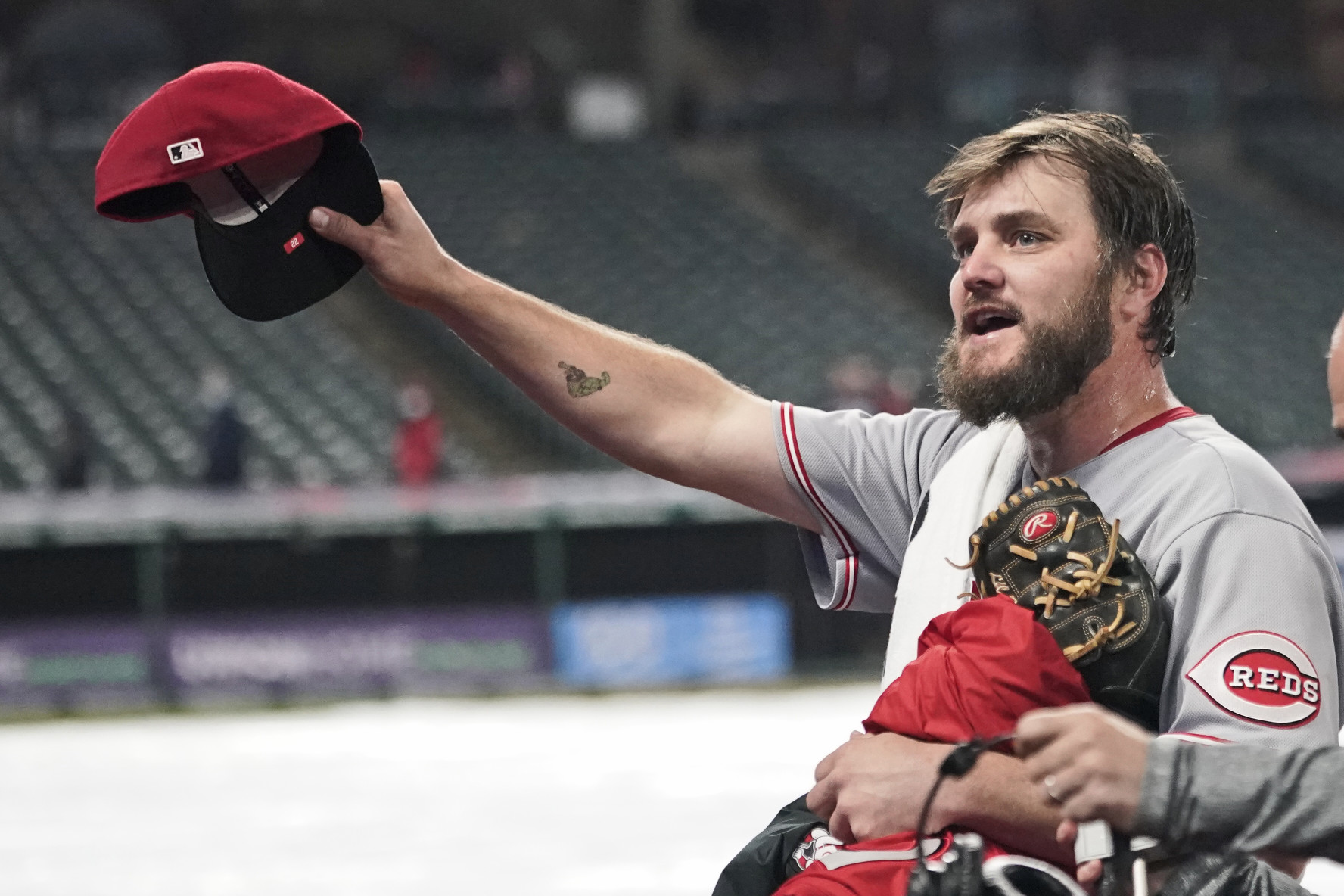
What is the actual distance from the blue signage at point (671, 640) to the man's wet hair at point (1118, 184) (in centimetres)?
959

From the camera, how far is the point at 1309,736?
1.88 m

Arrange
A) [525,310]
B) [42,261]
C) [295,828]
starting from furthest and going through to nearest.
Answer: [42,261], [295,828], [525,310]

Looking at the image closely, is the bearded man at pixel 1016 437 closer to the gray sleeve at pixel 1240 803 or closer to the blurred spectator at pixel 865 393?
the gray sleeve at pixel 1240 803

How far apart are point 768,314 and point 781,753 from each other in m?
9.84

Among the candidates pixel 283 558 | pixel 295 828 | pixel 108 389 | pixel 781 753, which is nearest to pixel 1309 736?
pixel 295 828

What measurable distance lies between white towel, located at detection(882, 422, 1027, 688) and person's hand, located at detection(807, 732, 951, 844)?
212 millimetres

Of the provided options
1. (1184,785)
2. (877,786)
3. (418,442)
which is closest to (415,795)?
(418,442)

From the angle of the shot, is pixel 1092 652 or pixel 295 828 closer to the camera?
pixel 1092 652

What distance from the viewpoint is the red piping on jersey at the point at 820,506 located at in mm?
2527

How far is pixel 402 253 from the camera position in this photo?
247 cm

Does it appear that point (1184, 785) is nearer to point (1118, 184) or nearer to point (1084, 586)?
point (1084, 586)

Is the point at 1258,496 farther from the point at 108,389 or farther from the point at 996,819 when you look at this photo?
the point at 108,389

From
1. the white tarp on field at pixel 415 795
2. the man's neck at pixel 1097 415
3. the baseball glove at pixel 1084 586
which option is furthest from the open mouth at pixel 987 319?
the white tarp on field at pixel 415 795

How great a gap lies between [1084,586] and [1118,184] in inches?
23.2
